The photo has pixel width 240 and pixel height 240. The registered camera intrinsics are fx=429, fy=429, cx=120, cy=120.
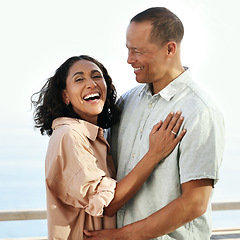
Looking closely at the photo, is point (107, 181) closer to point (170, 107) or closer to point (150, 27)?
point (170, 107)

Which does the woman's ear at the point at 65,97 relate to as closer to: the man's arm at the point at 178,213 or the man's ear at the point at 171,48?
the man's ear at the point at 171,48

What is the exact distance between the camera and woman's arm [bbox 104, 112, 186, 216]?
5.24ft

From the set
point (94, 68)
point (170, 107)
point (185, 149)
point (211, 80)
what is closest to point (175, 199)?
point (185, 149)

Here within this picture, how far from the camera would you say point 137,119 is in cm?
182

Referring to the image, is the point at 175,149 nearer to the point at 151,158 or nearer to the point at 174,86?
the point at 151,158

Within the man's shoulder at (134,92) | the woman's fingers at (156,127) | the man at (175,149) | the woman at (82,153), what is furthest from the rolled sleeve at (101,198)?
the man's shoulder at (134,92)

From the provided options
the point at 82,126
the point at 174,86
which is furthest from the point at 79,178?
the point at 174,86

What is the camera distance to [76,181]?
5.27ft

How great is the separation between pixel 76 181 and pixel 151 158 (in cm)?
29

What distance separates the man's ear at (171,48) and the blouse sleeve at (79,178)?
0.50m

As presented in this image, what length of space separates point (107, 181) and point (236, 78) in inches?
641

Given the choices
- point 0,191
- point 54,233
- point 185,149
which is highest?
point 185,149

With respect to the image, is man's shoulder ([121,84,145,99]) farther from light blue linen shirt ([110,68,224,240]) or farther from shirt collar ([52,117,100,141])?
shirt collar ([52,117,100,141])

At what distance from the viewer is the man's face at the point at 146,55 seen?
173cm
